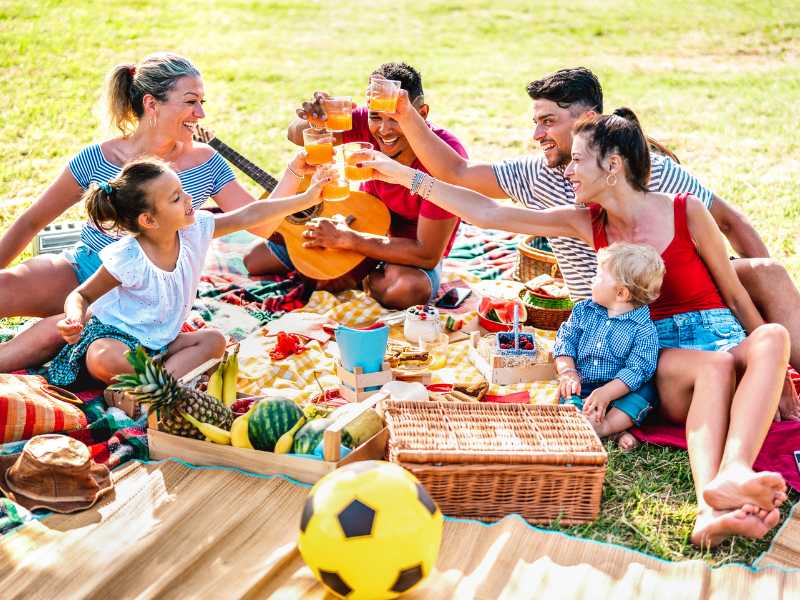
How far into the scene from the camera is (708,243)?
390 cm

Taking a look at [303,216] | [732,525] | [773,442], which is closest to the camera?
[732,525]

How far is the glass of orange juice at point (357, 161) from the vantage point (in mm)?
4305

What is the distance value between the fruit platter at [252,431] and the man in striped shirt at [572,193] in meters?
1.42

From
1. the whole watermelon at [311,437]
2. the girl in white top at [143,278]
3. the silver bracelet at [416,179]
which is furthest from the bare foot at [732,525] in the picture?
the girl in white top at [143,278]

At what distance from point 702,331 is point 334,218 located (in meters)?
2.47

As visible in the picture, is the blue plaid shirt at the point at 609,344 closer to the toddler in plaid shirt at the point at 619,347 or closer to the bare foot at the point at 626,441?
the toddler in plaid shirt at the point at 619,347

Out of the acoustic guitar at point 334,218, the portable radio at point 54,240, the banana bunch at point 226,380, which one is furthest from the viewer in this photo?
the acoustic guitar at point 334,218

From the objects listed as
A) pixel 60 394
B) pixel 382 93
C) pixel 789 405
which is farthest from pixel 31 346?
pixel 789 405

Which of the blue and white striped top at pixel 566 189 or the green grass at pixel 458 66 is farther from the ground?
the blue and white striped top at pixel 566 189

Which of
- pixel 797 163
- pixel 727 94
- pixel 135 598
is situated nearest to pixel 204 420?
pixel 135 598

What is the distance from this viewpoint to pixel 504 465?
3.21 metres

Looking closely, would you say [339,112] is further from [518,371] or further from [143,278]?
[518,371]

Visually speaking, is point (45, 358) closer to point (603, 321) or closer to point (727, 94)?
point (603, 321)

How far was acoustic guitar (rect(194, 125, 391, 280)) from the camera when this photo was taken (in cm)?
537
